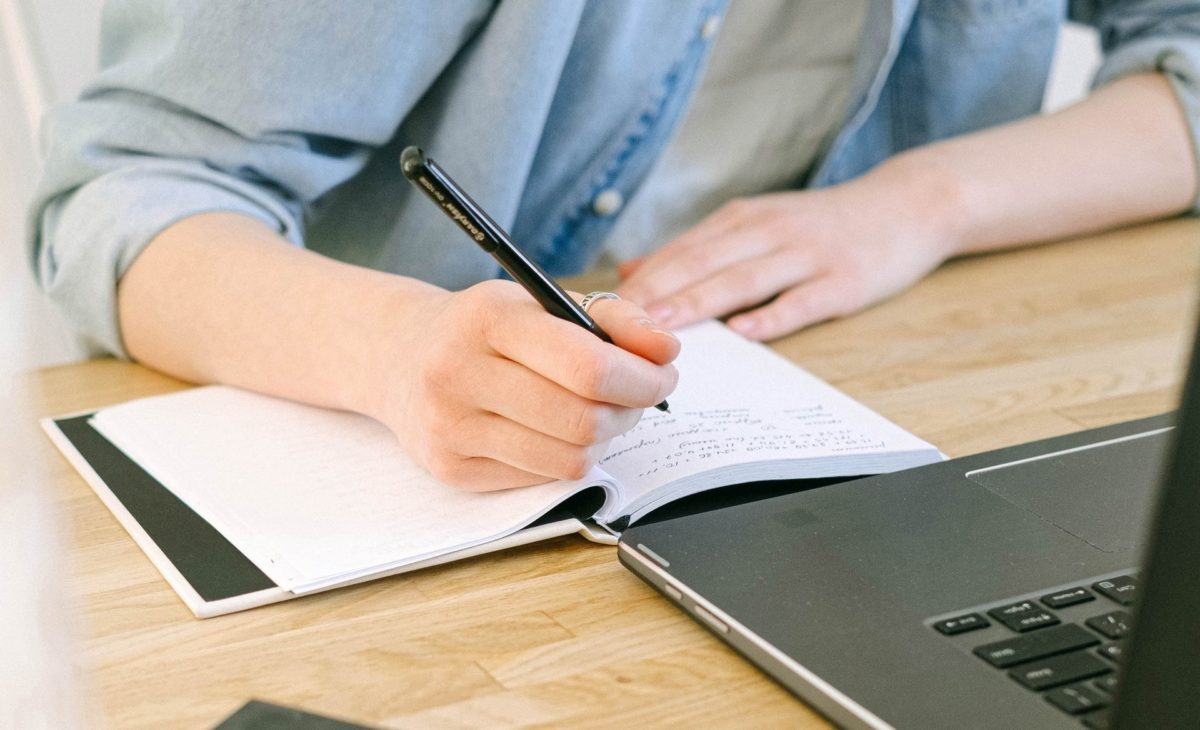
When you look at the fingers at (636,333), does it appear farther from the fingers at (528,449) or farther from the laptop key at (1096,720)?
the laptop key at (1096,720)

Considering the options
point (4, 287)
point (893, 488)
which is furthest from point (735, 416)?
point (4, 287)

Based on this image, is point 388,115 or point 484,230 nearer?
point 484,230

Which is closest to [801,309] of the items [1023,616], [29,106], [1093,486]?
[1093,486]

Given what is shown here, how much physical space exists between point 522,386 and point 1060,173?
61 cm

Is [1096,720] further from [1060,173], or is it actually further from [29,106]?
[29,106]

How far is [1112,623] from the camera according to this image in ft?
1.36

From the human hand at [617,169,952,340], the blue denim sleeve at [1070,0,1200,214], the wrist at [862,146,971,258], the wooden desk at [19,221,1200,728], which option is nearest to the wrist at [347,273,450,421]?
the wooden desk at [19,221,1200,728]

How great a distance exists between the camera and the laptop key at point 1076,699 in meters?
0.38

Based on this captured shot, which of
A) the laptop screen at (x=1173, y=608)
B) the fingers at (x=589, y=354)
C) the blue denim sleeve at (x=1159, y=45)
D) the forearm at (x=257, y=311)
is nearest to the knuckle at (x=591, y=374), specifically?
the fingers at (x=589, y=354)

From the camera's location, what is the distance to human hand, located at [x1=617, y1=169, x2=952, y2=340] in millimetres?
793

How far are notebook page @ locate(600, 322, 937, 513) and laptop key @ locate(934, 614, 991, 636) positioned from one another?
0.44ft

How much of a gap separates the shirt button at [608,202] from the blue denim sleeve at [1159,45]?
47 cm

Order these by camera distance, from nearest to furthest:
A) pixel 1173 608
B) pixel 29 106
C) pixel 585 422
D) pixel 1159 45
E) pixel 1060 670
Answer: pixel 1173 608 < pixel 1060 670 < pixel 585 422 < pixel 1159 45 < pixel 29 106

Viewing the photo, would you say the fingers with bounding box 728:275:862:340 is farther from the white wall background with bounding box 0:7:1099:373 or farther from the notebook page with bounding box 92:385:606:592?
the white wall background with bounding box 0:7:1099:373
